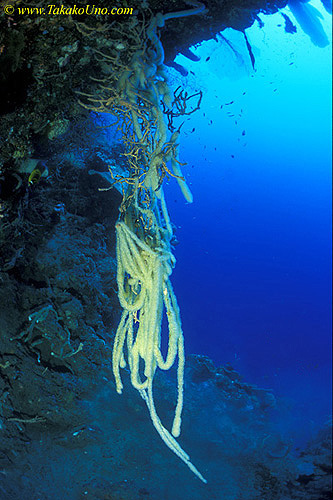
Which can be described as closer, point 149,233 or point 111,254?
point 149,233

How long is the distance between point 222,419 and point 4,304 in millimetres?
4876

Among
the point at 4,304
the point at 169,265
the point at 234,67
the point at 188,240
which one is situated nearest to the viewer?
the point at 169,265

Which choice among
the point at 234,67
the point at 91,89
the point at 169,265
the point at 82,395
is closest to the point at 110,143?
the point at 91,89

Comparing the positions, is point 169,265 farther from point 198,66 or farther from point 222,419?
point 222,419

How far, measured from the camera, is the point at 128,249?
82.8 inches

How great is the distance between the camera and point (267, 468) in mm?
4344

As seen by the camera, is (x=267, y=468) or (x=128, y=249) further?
(x=267, y=468)

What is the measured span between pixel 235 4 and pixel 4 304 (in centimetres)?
445

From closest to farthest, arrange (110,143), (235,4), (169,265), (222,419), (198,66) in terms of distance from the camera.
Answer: (169,265), (235,4), (198,66), (110,143), (222,419)

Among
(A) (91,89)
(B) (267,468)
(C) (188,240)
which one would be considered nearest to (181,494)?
(B) (267,468)

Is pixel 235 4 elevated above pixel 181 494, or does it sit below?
above

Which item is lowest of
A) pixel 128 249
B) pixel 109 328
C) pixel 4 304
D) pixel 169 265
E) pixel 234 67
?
pixel 109 328

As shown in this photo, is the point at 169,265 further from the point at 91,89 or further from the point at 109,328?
the point at 109,328

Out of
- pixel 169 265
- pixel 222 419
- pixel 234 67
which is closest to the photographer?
pixel 169 265
